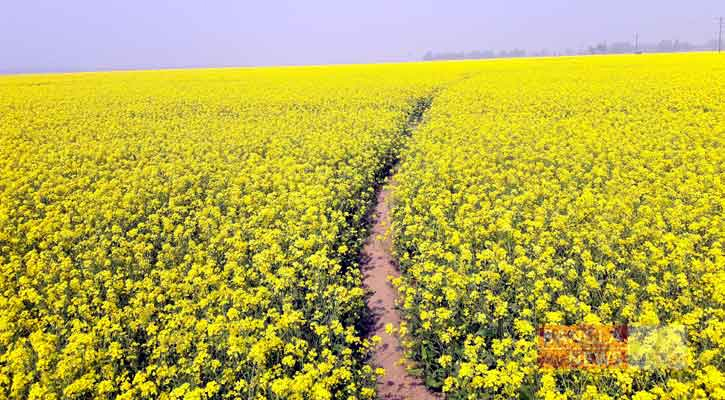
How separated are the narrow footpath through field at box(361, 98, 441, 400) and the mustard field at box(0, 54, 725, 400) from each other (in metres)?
0.25

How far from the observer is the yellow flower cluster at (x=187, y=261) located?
560cm

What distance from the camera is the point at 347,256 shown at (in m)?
9.55

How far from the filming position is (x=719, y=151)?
39.8 ft

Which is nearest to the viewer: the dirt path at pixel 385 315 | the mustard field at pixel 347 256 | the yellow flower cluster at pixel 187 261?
the mustard field at pixel 347 256

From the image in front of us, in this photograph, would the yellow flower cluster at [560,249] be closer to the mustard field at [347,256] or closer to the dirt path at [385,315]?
the mustard field at [347,256]

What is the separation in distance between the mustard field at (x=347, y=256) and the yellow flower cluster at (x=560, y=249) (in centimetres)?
5

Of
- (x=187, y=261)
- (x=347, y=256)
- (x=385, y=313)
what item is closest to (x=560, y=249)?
(x=385, y=313)

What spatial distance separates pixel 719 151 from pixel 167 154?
17519mm

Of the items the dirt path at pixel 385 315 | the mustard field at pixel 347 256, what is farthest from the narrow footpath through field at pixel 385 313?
the mustard field at pixel 347 256

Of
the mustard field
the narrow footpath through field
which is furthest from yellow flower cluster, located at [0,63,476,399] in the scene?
the narrow footpath through field

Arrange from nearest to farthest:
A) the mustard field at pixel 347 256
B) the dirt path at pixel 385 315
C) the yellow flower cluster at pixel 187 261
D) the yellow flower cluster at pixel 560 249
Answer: the yellow flower cluster at pixel 560 249
the mustard field at pixel 347 256
the yellow flower cluster at pixel 187 261
the dirt path at pixel 385 315

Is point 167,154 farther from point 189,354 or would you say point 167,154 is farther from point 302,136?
point 189,354

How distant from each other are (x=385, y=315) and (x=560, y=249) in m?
3.50

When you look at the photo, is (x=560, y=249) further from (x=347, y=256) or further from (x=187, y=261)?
(x=187, y=261)
